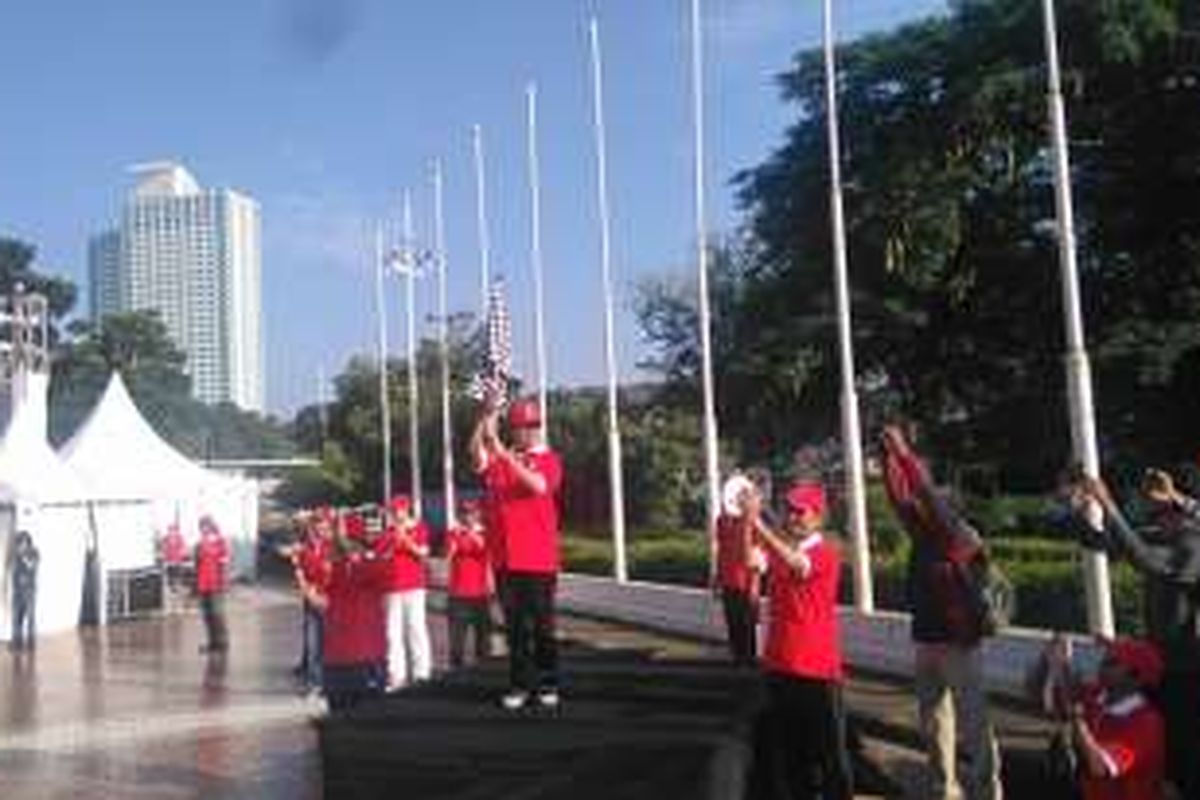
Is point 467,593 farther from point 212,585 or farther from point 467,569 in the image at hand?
point 212,585

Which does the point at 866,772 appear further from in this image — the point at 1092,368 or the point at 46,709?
the point at 1092,368

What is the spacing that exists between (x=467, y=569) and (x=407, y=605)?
1.66 metres

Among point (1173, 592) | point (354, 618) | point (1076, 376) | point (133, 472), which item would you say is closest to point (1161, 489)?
point (1173, 592)

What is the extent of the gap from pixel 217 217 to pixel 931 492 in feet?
489

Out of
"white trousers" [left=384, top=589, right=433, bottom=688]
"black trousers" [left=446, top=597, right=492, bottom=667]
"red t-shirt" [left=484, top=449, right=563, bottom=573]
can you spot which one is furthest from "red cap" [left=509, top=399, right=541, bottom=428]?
"black trousers" [left=446, top=597, right=492, bottom=667]

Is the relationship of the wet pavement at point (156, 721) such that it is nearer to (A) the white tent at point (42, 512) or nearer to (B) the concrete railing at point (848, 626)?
(A) the white tent at point (42, 512)

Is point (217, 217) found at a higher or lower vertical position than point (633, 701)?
higher

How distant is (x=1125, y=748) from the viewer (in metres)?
7.76

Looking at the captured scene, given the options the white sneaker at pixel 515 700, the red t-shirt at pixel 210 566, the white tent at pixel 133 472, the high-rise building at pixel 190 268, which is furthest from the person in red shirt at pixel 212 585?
the high-rise building at pixel 190 268

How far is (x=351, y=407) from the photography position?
70.2 metres

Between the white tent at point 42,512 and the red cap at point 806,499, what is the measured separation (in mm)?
27576

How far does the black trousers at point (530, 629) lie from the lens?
10.7 metres

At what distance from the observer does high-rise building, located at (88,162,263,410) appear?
156250 mm

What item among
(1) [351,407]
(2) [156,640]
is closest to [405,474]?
(1) [351,407]
